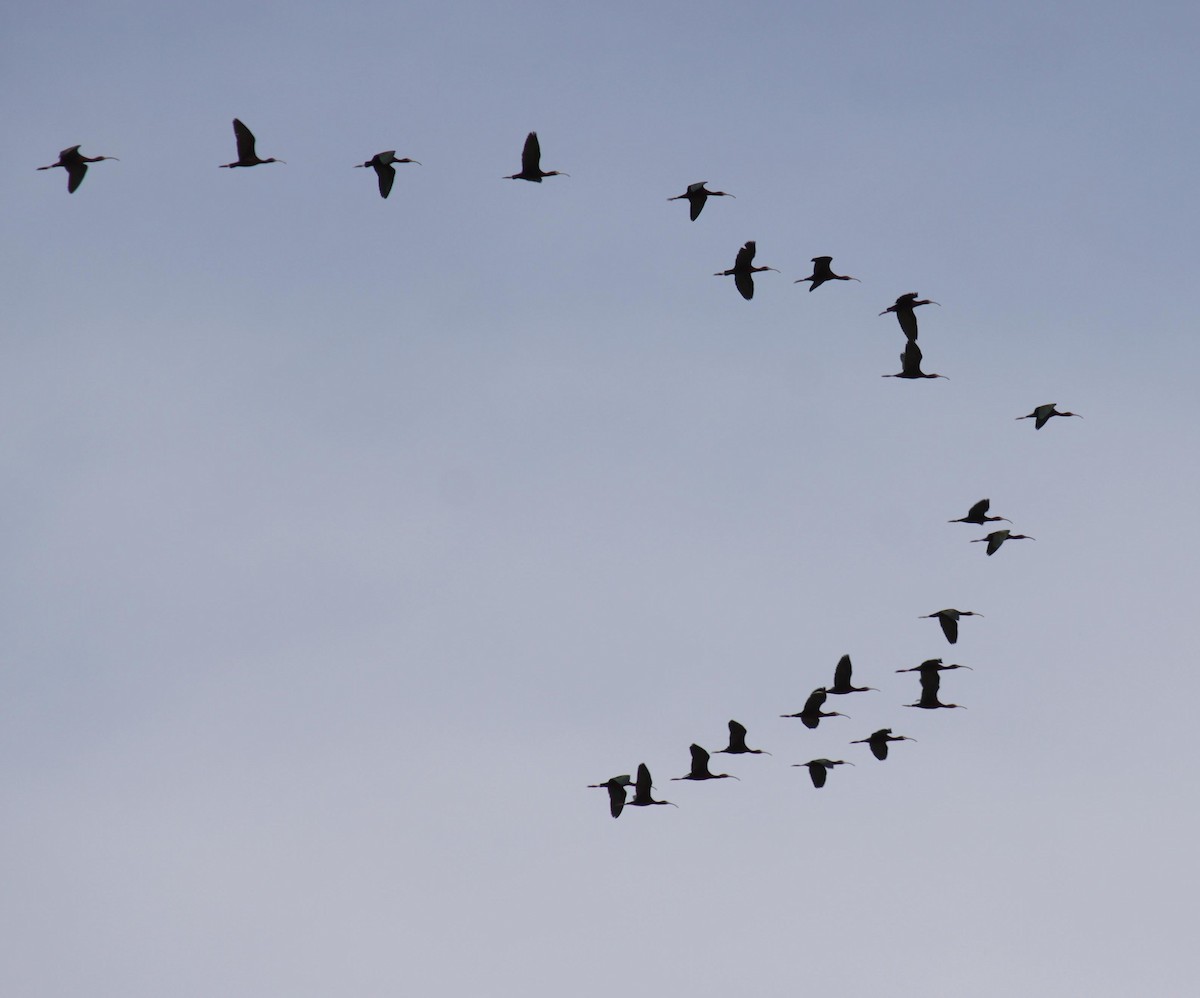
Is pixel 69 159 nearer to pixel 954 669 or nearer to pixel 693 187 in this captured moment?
pixel 693 187

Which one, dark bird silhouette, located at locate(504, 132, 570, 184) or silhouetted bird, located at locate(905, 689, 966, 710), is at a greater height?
dark bird silhouette, located at locate(504, 132, 570, 184)

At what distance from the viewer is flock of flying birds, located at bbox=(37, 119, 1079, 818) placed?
5041 centimetres

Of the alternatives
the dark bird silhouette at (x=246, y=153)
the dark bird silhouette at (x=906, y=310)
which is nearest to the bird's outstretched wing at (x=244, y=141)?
the dark bird silhouette at (x=246, y=153)

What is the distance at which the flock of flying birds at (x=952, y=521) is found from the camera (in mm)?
50406

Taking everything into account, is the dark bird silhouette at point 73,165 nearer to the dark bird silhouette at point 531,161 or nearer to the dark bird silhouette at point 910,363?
the dark bird silhouette at point 531,161

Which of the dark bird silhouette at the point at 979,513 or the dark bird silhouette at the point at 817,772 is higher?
the dark bird silhouette at the point at 979,513

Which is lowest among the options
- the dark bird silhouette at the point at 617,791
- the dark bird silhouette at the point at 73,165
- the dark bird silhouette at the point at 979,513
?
the dark bird silhouette at the point at 617,791

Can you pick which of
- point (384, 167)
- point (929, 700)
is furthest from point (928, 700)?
point (384, 167)

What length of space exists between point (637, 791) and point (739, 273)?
1482 centimetres

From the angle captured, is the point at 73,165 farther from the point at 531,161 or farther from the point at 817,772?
the point at 817,772

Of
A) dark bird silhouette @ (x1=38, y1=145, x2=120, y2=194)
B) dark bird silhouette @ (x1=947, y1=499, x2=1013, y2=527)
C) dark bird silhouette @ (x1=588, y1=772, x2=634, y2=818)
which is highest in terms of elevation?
dark bird silhouette @ (x1=38, y1=145, x2=120, y2=194)

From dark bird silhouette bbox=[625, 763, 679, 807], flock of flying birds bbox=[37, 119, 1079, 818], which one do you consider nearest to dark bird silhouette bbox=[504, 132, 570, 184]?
flock of flying birds bbox=[37, 119, 1079, 818]

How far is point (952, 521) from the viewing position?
182 ft

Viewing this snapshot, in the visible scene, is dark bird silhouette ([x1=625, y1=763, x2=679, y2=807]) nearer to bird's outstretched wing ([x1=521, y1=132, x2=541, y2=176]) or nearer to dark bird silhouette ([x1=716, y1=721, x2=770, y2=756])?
dark bird silhouette ([x1=716, y1=721, x2=770, y2=756])
